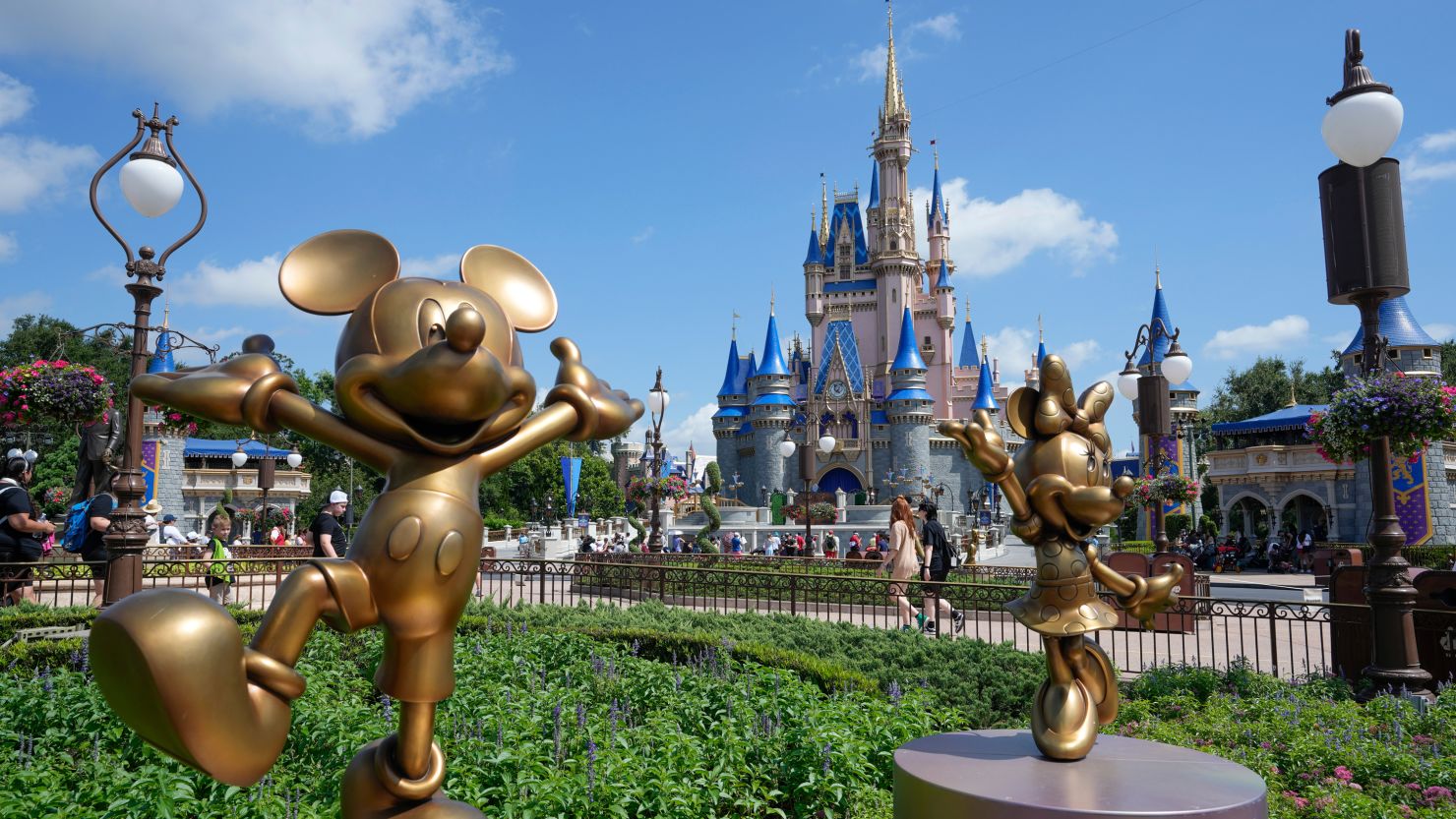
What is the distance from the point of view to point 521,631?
27.2 ft

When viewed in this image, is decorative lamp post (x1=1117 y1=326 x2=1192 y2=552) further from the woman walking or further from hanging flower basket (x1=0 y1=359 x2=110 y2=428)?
hanging flower basket (x1=0 y1=359 x2=110 y2=428)

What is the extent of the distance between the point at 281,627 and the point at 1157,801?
2292 millimetres

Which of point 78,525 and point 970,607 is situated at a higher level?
point 78,525

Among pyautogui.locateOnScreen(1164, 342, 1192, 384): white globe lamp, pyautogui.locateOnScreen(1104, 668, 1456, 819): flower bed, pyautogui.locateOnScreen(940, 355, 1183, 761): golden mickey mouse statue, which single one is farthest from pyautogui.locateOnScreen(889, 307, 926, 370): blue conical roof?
pyautogui.locateOnScreen(940, 355, 1183, 761): golden mickey mouse statue

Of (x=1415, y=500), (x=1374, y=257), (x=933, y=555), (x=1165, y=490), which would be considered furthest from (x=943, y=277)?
(x=1374, y=257)

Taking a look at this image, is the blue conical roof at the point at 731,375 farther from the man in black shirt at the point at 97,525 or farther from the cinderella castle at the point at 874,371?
the man in black shirt at the point at 97,525

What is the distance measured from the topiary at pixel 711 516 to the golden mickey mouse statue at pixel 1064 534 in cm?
2053

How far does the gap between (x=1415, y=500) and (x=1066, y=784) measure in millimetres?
31198

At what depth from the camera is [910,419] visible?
193 ft

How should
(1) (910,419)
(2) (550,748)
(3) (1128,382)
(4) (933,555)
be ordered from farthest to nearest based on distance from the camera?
(1) (910,419) → (3) (1128,382) → (4) (933,555) → (2) (550,748)

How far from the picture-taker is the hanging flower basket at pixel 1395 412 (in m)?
7.46

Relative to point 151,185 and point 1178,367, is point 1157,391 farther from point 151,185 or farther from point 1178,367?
point 151,185

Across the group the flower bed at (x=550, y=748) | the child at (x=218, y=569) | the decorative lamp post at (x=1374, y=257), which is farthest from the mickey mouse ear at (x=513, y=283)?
the child at (x=218, y=569)

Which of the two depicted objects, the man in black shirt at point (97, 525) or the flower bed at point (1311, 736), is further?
the man in black shirt at point (97, 525)
